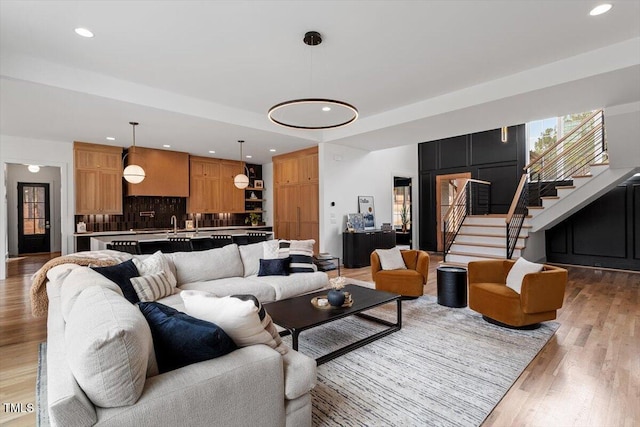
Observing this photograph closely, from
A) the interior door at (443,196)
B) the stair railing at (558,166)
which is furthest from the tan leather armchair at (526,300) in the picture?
the interior door at (443,196)

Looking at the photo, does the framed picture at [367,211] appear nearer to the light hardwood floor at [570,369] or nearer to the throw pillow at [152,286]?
the light hardwood floor at [570,369]

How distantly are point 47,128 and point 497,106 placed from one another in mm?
7471

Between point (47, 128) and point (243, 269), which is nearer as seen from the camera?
point (243, 269)

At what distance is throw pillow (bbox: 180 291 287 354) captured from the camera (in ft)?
5.50

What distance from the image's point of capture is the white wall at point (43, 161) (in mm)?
6262

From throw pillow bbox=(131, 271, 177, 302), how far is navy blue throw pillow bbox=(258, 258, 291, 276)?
1260 millimetres

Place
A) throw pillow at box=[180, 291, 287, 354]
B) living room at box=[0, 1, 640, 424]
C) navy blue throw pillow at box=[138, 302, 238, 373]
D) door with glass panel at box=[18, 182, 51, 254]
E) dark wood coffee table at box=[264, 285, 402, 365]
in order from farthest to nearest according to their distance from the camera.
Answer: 1. door with glass panel at box=[18, 182, 51, 254]
2. living room at box=[0, 1, 640, 424]
3. dark wood coffee table at box=[264, 285, 402, 365]
4. throw pillow at box=[180, 291, 287, 354]
5. navy blue throw pillow at box=[138, 302, 238, 373]

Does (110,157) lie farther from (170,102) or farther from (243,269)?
(243,269)

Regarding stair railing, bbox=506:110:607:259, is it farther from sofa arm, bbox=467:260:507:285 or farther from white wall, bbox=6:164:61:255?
white wall, bbox=6:164:61:255

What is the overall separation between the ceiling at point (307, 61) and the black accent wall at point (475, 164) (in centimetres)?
321

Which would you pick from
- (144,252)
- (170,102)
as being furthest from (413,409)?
(170,102)

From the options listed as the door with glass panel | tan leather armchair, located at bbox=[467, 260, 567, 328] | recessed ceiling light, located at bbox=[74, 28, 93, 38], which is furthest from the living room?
the door with glass panel

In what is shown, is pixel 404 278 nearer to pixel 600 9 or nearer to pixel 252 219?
pixel 600 9

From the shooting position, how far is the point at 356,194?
787 centimetres
